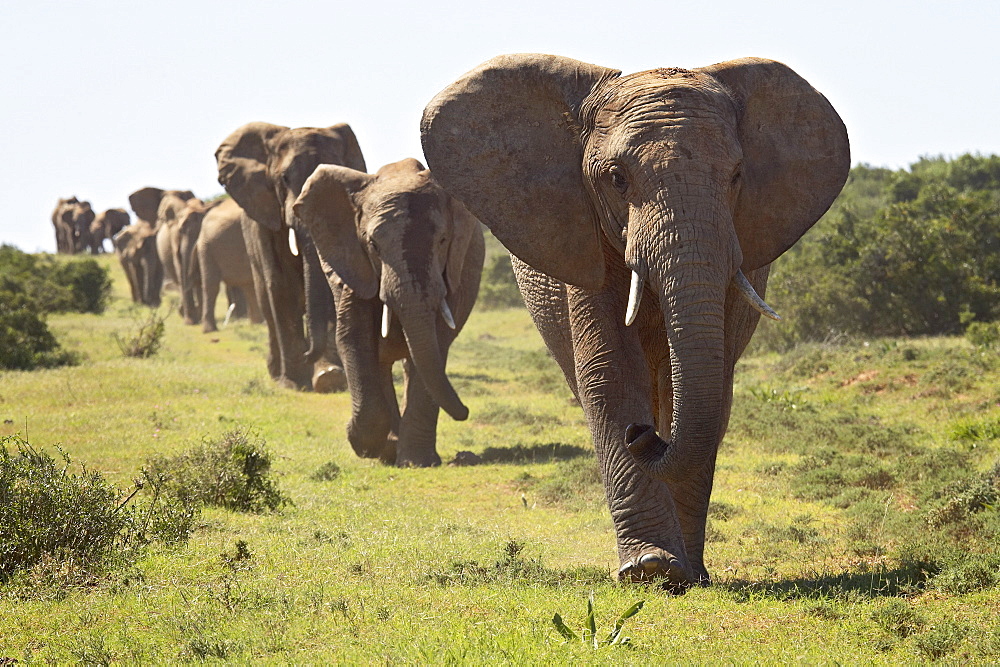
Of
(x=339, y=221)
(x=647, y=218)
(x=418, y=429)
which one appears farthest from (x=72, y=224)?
(x=647, y=218)

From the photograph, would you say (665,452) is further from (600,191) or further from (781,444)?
(781,444)

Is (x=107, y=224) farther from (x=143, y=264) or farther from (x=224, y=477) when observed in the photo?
(x=224, y=477)

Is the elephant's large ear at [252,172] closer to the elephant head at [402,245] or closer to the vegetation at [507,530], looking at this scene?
the vegetation at [507,530]

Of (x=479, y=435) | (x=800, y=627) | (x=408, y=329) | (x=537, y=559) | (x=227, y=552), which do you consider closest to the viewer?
(x=800, y=627)

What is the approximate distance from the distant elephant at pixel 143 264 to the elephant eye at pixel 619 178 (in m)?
32.7

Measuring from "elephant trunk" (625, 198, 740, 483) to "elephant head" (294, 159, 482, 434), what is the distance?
4.86 m

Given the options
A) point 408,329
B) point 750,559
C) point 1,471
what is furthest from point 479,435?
point 1,471

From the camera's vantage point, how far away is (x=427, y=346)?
10.2 meters

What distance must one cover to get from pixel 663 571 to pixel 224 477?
12.2 feet

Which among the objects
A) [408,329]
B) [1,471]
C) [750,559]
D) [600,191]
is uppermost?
[600,191]

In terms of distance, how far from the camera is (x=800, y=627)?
518cm

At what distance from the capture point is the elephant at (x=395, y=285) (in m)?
10.3

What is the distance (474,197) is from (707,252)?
1.71m

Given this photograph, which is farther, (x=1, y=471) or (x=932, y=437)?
(x=932, y=437)
